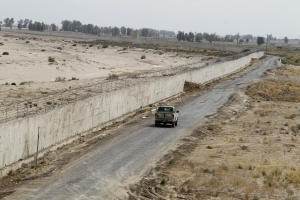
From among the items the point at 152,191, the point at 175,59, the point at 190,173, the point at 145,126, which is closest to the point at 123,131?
the point at 145,126

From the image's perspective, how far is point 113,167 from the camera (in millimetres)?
22172

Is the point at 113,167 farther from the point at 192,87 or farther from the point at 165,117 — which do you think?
the point at 192,87

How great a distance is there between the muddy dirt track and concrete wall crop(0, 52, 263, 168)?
2.60m

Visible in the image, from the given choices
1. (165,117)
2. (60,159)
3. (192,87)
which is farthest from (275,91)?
(60,159)

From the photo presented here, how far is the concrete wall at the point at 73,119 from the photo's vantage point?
827 inches

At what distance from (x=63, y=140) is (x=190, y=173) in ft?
31.7

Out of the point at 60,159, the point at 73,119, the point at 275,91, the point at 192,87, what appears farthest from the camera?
the point at 275,91

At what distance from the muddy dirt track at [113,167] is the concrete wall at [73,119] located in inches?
102

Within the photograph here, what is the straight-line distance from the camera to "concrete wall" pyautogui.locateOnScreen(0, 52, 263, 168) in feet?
68.9

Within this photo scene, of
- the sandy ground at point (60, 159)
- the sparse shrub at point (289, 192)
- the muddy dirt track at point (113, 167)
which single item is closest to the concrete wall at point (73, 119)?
the sandy ground at point (60, 159)

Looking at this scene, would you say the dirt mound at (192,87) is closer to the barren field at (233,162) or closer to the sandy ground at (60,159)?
the barren field at (233,162)

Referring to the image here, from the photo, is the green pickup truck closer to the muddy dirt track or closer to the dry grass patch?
the muddy dirt track

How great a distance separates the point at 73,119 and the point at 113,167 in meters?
7.01

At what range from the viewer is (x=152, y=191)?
1895 centimetres
